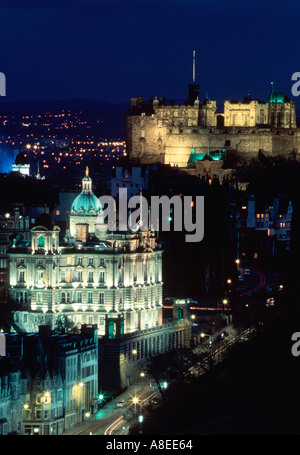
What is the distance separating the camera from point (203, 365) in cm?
9856

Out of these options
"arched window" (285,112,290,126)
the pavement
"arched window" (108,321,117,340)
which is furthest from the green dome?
"arched window" (285,112,290,126)

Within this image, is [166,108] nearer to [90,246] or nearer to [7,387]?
[90,246]

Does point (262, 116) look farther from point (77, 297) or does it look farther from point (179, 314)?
point (77, 297)

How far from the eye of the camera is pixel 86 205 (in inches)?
4341

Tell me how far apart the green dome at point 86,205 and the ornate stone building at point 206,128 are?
128 ft

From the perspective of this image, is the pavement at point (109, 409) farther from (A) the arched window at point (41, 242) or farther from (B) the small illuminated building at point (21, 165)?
(B) the small illuminated building at point (21, 165)

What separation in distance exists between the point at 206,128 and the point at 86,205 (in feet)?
144

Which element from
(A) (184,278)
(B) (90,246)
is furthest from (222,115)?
(B) (90,246)

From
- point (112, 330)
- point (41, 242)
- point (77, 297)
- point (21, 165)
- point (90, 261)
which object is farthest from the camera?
point (21, 165)

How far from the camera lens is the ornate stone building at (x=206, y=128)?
151 meters

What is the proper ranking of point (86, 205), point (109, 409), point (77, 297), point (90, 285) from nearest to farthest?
1. point (109, 409)
2. point (77, 297)
3. point (90, 285)
4. point (86, 205)

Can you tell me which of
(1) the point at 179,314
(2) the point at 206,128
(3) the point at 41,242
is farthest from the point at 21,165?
(1) the point at 179,314
